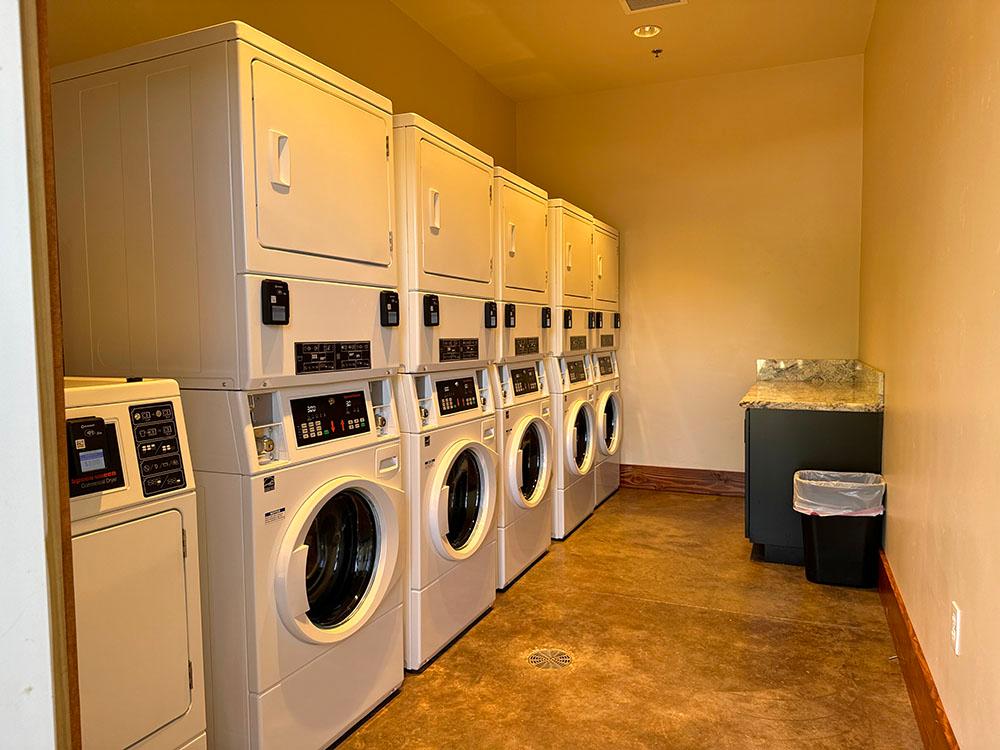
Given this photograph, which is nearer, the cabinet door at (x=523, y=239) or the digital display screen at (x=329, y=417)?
the digital display screen at (x=329, y=417)

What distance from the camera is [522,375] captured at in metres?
3.63

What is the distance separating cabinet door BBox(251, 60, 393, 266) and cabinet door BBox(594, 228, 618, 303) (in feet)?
8.70

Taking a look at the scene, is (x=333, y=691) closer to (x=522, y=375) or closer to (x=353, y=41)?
(x=522, y=375)

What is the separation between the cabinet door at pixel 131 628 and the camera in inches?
53.0

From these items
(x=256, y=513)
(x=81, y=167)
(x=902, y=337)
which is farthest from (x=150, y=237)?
(x=902, y=337)

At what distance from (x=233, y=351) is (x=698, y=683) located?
198 cm

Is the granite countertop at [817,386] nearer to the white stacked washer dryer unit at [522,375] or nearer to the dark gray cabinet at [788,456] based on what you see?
the dark gray cabinet at [788,456]

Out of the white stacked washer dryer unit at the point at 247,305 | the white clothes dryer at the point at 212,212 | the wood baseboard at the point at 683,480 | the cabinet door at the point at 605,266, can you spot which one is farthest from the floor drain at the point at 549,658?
the wood baseboard at the point at 683,480

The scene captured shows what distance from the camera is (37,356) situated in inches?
27.0

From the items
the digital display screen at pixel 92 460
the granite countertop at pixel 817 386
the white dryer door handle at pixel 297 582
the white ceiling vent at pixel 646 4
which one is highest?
the white ceiling vent at pixel 646 4

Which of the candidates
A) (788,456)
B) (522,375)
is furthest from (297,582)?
(788,456)

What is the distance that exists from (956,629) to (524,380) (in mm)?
2233

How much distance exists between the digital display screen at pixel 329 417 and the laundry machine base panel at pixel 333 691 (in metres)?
0.64

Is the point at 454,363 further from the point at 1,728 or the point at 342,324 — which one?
the point at 1,728
